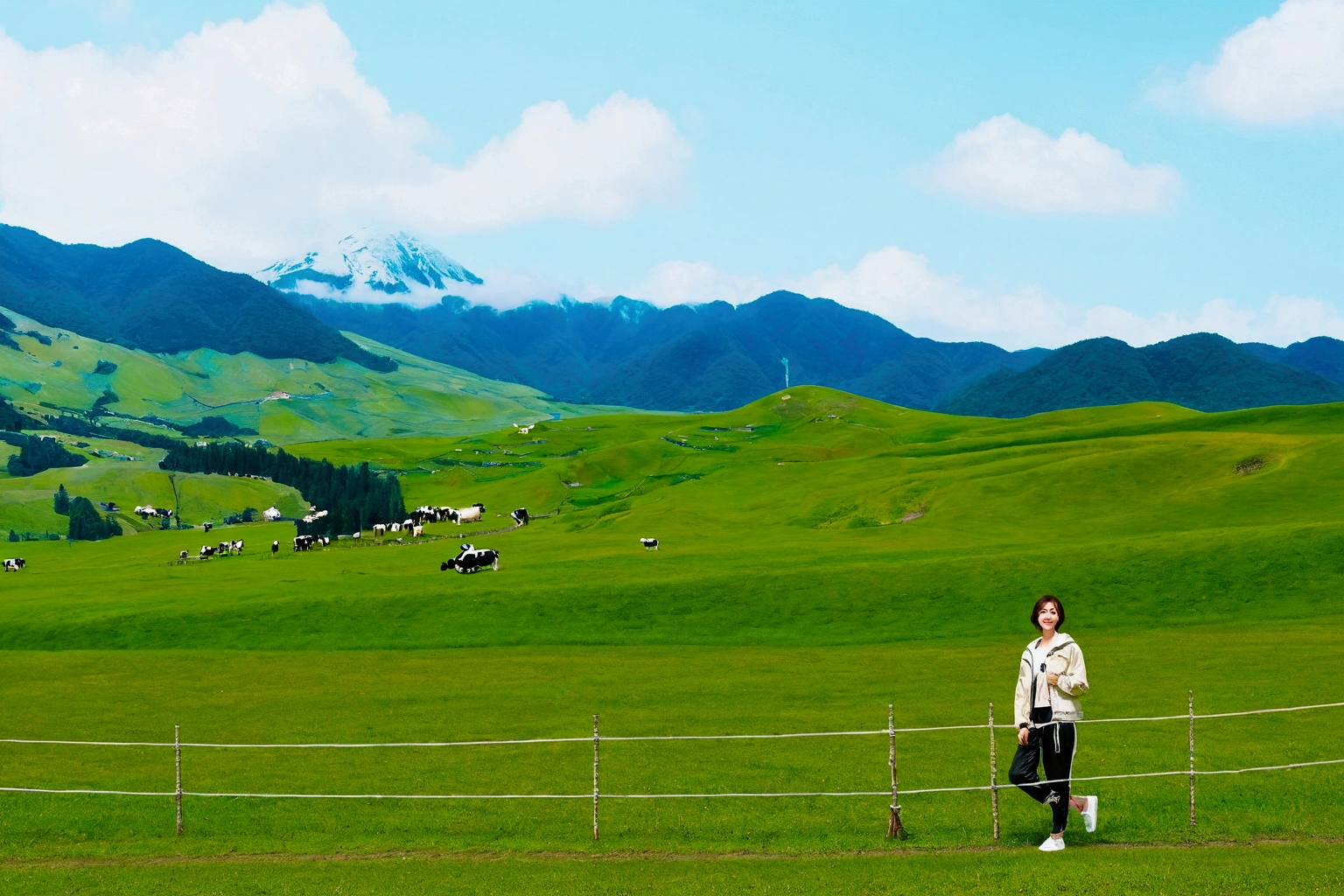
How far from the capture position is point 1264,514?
82.8m

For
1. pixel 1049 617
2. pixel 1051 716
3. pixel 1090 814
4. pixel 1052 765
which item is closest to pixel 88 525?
pixel 1052 765

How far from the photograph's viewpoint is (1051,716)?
67.5ft

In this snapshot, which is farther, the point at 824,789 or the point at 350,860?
the point at 824,789

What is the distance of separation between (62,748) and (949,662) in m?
35.0

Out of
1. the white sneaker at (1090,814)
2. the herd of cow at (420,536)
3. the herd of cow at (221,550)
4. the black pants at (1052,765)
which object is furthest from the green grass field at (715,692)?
the herd of cow at (221,550)

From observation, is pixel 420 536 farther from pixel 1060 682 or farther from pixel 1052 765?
pixel 1060 682

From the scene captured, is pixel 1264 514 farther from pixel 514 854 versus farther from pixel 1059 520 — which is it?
pixel 514 854

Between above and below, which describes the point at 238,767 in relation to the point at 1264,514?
below

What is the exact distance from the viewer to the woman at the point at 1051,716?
792 inches

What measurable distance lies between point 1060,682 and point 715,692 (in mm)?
23449

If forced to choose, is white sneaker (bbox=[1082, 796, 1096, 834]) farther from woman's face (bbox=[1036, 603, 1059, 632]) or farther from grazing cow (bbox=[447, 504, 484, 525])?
grazing cow (bbox=[447, 504, 484, 525])

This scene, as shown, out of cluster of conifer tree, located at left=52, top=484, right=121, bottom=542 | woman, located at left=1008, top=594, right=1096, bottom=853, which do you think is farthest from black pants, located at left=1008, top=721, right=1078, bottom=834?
cluster of conifer tree, located at left=52, top=484, right=121, bottom=542

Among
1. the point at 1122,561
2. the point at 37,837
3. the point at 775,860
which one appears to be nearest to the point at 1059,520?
the point at 1122,561

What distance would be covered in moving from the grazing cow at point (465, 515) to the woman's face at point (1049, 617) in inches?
5221
